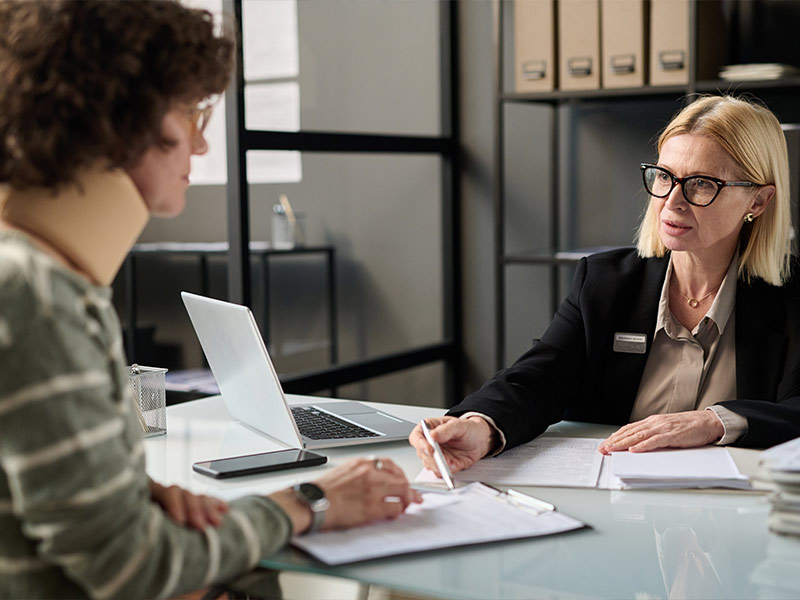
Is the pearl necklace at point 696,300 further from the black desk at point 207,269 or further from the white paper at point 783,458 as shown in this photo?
the black desk at point 207,269

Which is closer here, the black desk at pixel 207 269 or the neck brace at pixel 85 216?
the neck brace at pixel 85 216

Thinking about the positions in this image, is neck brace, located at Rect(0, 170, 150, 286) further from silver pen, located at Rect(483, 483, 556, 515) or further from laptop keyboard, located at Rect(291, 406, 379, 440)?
laptop keyboard, located at Rect(291, 406, 379, 440)

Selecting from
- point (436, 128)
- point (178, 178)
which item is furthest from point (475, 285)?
point (178, 178)

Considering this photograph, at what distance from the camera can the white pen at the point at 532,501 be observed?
48.1 inches

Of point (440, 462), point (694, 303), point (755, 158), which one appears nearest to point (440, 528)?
point (440, 462)

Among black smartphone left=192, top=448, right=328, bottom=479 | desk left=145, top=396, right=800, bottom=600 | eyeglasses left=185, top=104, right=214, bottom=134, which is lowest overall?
desk left=145, top=396, right=800, bottom=600

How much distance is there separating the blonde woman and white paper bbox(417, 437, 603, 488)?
6.5 inches

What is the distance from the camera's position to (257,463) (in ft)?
4.68

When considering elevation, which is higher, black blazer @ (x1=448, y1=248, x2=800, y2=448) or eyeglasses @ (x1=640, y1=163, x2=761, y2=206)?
eyeglasses @ (x1=640, y1=163, x2=761, y2=206)

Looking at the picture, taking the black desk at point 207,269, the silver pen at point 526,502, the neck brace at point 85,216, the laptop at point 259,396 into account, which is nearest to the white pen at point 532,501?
the silver pen at point 526,502

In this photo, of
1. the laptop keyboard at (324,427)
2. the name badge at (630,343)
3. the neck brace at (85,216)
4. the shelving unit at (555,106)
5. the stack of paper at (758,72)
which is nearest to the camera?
the neck brace at (85,216)

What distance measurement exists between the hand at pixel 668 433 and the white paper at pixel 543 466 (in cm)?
4

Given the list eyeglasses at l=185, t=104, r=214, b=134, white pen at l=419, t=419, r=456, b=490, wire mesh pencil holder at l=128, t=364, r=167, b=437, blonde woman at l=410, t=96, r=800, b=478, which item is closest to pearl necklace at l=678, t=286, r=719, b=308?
blonde woman at l=410, t=96, r=800, b=478

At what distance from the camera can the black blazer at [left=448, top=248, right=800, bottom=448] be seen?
174 cm
